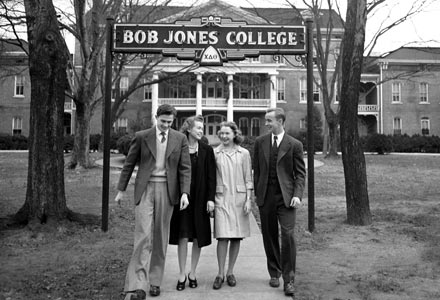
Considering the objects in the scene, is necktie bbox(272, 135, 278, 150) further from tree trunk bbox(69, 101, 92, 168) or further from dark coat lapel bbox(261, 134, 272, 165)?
tree trunk bbox(69, 101, 92, 168)

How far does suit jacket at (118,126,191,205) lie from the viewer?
14.1ft

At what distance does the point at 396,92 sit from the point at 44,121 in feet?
140

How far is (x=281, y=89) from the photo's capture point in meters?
44.0

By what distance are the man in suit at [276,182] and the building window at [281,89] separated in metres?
39.7

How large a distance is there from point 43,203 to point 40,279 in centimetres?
238

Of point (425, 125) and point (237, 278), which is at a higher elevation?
point (425, 125)

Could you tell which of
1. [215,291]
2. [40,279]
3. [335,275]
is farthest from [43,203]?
[335,275]

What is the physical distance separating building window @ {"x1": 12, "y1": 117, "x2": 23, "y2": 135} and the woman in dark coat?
4088cm

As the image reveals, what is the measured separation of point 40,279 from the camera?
486 centimetres

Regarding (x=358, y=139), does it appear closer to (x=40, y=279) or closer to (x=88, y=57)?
(x=40, y=279)

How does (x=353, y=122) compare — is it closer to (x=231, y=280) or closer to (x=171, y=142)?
(x=231, y=280)

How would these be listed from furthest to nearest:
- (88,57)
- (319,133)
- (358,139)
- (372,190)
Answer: (319,133)
(88,57)
(372,190)
(358,139)

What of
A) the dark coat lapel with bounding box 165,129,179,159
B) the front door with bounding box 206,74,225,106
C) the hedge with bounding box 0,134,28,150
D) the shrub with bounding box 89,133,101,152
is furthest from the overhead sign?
the front door with bounding box 206,74,225,106

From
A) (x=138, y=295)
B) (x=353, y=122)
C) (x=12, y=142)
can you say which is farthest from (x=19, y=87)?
(x=138, y=295)
